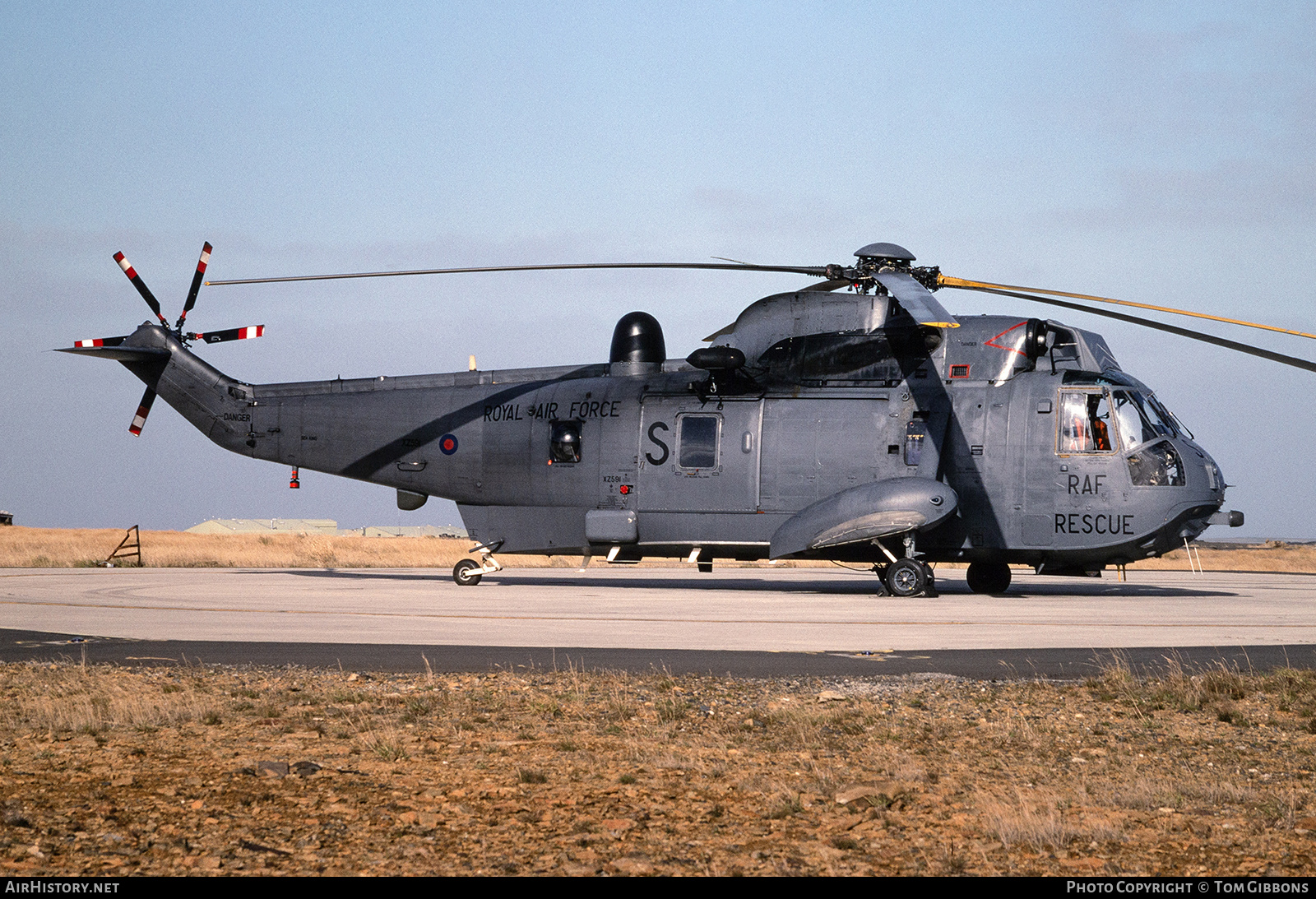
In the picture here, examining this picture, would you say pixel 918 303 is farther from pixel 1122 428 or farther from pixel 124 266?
pixel 124 266

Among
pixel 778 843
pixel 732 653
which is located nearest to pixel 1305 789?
pixel 778 843

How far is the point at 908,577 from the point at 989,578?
11.3 feet

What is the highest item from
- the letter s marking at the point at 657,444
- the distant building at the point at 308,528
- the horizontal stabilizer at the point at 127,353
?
the horizontal stabilizer at the point at 127,353

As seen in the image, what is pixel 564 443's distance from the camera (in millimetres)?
23969

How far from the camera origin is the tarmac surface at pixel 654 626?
452 inches

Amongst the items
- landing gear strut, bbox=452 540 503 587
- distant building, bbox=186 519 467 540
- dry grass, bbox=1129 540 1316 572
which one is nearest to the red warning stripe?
landing gear strut, bbox=452 540 503 587

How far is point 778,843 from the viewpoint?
4.88 m

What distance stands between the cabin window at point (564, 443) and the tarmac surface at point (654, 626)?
2940 mm

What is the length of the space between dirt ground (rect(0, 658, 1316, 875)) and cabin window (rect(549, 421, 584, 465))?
14224 mm

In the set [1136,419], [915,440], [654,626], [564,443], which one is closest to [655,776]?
[654,626]

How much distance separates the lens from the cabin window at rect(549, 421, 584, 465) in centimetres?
2391

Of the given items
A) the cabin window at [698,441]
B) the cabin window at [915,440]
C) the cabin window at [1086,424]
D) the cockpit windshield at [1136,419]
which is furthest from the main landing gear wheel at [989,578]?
the cabin window at [698,441]

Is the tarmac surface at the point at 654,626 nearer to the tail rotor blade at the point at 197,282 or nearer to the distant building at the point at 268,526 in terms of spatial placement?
the tail rotor blade at the point at 197,282

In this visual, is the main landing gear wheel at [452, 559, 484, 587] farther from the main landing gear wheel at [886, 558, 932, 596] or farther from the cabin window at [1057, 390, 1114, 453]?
the cabin window at [1057, 390, 1114, 453]
